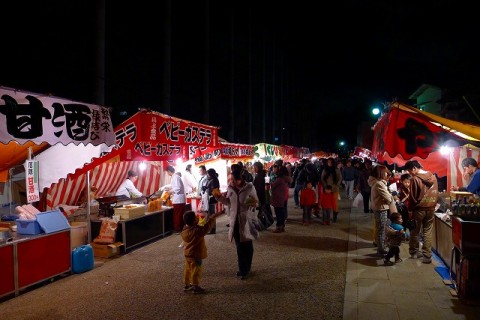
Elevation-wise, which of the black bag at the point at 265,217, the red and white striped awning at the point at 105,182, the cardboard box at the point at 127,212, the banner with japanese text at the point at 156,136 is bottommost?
the black bag at the point at 265,217

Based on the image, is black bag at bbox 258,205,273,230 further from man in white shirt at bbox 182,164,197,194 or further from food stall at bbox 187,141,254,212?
man in white shirt at bbox 182,164,197,194

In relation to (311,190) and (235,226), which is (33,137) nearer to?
(235,226)

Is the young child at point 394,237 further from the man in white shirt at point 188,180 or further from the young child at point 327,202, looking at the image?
the man in white shirt at point 188,180

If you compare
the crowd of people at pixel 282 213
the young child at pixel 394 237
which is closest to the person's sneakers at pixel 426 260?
the crowd of people at pixel 282 213

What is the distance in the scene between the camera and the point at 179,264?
26.7ft

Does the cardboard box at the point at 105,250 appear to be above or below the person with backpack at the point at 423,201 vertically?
below

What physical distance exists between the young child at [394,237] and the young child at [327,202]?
181 inches

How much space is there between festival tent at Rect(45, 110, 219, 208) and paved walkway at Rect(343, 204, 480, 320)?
233 inches

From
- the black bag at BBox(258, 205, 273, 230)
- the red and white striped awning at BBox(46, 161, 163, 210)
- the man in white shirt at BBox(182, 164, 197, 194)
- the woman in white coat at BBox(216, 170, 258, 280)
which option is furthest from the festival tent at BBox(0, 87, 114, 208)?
the black bag at BBox(258, 205, 273, 230)

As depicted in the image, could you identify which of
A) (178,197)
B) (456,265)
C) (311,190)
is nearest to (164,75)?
(178,197)

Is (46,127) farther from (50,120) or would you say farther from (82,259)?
(82,259)

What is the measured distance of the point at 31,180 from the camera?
6836 millimetres

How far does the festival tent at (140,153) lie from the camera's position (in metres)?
8.96

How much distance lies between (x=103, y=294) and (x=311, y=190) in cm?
820
